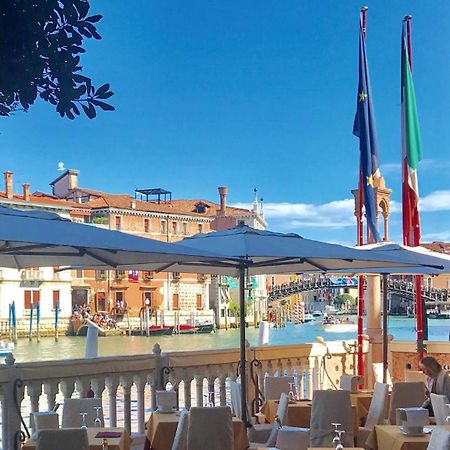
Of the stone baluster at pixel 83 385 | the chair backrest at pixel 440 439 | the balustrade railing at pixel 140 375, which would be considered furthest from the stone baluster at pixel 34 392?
the chair backrest at pixel 440 439

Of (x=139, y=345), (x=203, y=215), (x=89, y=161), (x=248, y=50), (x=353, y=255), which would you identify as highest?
(x=248, y=50)

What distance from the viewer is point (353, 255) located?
6227 millimetres

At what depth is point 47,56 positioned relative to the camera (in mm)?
2627

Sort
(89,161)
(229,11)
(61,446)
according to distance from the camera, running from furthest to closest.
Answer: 1. (89,161)
2. (229,11)
3. (61,446)

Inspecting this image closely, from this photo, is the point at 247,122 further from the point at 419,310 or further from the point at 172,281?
the point at 419,310

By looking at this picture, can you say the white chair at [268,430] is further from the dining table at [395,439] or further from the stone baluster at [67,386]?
the stone baluster at [67,386]

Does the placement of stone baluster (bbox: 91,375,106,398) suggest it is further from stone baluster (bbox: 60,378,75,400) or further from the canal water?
the canal water

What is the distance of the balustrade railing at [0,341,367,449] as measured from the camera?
6203mm

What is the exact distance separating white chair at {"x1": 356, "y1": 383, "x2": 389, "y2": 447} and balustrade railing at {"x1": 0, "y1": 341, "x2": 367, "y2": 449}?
1339 mm

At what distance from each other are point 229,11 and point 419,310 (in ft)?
248

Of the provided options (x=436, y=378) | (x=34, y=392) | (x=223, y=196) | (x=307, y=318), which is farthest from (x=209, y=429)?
(x=307, y=318)

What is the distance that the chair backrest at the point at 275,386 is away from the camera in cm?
734

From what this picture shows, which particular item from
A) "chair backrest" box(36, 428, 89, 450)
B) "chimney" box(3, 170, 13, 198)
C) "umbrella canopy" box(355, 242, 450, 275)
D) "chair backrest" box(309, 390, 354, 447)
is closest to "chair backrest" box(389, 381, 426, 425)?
"chair backrest" box(309, 390, 354, 447)

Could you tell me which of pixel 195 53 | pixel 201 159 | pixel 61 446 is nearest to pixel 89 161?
pixel 201 159
